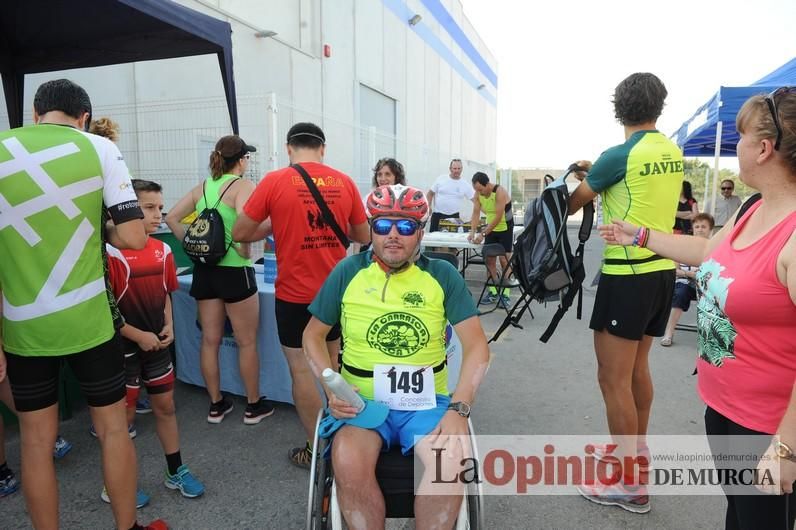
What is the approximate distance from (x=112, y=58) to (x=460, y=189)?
5.47 metres

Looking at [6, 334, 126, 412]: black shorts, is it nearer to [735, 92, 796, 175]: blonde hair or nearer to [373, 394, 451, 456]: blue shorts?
[373, 394, 451, 456]: blue shorts

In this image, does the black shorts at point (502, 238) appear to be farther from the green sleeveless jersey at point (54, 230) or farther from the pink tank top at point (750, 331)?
the green sleeveless jersey at point (54, 230)

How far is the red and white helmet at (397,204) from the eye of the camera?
2.04 meters

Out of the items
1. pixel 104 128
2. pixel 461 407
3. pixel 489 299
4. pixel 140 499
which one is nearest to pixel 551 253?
pixel 461 407

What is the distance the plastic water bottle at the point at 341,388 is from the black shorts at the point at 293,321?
0.97 meters

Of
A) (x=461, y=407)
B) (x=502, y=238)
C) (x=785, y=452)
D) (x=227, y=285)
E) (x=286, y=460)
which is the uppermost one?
(x=502, y=238)

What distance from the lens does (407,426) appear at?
5.97 ft

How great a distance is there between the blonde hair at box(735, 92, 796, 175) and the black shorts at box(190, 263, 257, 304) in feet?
8.86

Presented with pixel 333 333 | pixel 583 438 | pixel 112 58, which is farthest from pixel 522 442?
pixel 112 58

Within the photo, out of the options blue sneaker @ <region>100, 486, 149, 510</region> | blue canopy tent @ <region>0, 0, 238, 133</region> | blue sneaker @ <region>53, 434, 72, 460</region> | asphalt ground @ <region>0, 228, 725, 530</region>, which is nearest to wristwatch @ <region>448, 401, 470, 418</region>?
asphalt ground @ <region>0, 228, 725, 530</region>

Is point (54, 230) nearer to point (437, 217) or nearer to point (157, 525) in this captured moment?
point (157, 525)

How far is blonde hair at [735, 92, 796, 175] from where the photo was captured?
1.33 m

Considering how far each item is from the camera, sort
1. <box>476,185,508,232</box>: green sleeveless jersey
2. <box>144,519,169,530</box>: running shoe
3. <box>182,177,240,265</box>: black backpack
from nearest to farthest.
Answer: <box>144,519,169,530</box>: running shoe < <box>182,177,240,265</box>: black backpack < <box>476,185,508,232</box>: green sleeveless jersey

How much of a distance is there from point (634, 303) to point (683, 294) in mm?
3615
